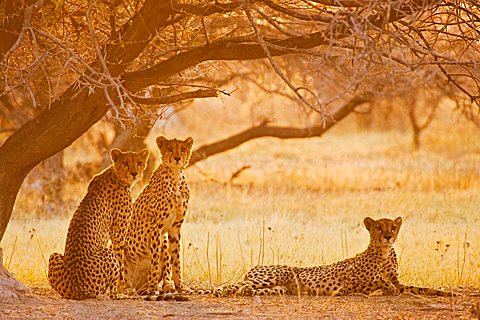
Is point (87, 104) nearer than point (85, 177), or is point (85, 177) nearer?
point (87, 104)

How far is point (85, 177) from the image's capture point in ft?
47.7

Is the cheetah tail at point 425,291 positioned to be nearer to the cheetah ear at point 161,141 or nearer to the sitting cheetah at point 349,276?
the sitting cheetah at point 349,276

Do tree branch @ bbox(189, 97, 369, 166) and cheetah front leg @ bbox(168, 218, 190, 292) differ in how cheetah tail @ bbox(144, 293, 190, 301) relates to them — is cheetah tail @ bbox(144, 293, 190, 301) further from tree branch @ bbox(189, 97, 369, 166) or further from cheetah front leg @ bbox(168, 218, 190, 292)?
tree branch @ bbox(189, 97, 369, 166)

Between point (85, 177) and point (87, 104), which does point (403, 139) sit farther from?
point (87, 104)

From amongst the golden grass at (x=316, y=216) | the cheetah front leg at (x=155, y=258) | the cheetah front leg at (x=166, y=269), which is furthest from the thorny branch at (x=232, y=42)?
the golden grass at (x=316, y=216)

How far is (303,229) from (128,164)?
12.4 feet

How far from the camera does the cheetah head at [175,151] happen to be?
731cm

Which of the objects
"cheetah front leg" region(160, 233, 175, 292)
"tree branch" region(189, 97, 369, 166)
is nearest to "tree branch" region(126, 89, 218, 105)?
"cheetah front leg" region(160, 233, 175, 292)

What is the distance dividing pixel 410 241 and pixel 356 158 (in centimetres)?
1026

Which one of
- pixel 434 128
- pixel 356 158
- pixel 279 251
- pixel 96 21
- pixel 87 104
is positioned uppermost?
pixel 434 128

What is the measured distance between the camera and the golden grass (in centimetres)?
862

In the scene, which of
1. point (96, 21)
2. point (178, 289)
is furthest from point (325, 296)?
point (96, 21)

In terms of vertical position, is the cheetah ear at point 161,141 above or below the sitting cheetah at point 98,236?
above

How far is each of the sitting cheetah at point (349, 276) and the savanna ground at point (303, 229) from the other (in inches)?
8.3
